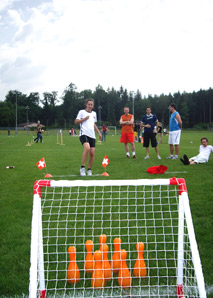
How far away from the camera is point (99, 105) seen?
114 m

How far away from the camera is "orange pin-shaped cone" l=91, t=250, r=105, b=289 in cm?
252

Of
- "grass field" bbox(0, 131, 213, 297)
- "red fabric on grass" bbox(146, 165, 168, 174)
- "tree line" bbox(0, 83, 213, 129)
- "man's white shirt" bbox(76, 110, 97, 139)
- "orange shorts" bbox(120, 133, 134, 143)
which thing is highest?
"tree line" bbox(0, 83, 213, 129)

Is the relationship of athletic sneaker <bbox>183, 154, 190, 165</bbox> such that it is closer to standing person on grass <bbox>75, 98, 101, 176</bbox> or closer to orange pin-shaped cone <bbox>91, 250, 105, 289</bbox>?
standing person on grass <bbox>75, 98, 101, 176</bbox>

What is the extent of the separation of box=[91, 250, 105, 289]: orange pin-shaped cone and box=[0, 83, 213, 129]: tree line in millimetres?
97628

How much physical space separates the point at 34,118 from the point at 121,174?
→ 111042 mm

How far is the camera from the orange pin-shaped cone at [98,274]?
2.52 metres

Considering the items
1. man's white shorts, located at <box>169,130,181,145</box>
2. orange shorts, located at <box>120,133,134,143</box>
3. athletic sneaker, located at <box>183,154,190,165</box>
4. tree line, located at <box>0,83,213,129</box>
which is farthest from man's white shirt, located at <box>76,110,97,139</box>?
tree line, located at <box>0,83,213,129</box>

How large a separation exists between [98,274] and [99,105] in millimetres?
112858

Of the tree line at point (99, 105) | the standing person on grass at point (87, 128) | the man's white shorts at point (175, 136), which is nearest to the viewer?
the standing person on grass at point (87, 128)

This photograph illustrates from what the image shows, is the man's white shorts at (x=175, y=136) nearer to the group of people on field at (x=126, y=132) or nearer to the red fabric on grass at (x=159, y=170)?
the group of people on field at (x=126, y=132)

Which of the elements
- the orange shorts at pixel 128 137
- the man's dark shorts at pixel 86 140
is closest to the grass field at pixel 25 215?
the man's dark shorts at pixel 86 140

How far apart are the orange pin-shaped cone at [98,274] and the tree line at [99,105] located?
320 ft

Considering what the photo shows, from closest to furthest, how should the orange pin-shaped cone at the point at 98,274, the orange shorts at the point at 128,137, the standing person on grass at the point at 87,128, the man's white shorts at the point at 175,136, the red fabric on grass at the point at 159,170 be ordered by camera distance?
1. the orange pin-shaped cone at the point at 98,274
2. the standing person on grass at the point at 87,128
3. the red fabric on grass at the point at 159,170
4. the man's white shorts at the point at 175,136
5. the orange shorts at the point at 128,137

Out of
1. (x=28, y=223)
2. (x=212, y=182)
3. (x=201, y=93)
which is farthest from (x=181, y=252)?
(x=201, y=93)
